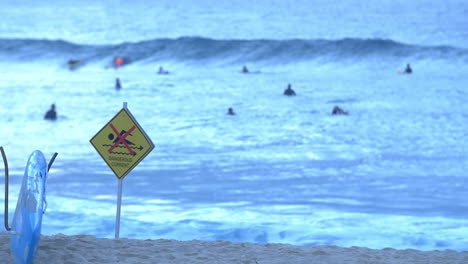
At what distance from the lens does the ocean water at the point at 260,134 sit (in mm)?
11969

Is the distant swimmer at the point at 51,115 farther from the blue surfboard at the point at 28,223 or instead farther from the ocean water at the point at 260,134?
the blue surfboard at the point at 28,223

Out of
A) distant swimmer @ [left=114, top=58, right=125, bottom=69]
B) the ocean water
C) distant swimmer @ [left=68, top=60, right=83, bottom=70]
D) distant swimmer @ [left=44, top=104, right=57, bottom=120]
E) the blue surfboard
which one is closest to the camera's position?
the blue surfboard

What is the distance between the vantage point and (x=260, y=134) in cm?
2053

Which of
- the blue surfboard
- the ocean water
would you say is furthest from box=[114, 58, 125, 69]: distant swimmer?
the blue surfboard

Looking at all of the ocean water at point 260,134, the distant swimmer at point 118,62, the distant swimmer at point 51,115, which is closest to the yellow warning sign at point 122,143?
the ocean water at point 260,134

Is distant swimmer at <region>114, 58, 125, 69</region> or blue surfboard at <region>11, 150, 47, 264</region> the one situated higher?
distant swimmer at <region>114, 58, 125, 69</region>

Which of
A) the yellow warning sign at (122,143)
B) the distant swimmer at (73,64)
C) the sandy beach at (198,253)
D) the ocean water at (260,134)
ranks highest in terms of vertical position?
the distant swimmer at (73,64)

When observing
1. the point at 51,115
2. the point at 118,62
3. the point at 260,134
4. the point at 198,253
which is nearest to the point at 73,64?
the point at 118,62

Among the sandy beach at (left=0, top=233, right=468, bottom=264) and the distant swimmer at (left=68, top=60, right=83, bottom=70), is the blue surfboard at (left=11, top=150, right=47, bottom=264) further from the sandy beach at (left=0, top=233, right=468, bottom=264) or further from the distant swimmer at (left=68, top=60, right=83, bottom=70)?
the distant swimmer at (left=68, top=60, right=83, bottom=70)

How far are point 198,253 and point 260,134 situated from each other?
12.4 meters

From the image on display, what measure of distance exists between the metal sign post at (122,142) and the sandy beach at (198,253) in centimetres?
77

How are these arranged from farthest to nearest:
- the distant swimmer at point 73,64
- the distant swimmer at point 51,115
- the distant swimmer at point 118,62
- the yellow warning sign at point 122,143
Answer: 1. the distant swimmer at point 118,62
2. the distant swimmer at point 73,64
3. the distant swimmer at point 51,115
4. the yellow warning sign at point 122,143

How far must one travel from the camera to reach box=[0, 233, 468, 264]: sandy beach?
7.80m

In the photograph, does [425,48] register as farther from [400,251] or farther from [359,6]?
[400,251]
